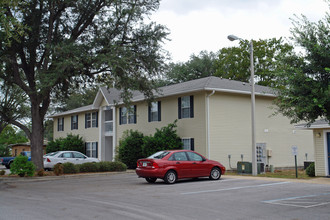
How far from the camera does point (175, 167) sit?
15.7 meters

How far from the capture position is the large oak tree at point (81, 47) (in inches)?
723

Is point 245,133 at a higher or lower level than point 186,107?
lower

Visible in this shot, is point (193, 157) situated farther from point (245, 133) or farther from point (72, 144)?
point (72, 144)

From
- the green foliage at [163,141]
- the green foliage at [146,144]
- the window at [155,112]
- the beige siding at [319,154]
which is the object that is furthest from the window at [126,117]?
the beige siding at [319,154]

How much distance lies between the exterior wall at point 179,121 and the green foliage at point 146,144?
29.4 inches

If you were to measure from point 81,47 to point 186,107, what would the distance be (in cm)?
848

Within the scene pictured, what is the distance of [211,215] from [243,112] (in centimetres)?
1656

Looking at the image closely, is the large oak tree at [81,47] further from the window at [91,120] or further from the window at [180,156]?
the window at [91,120]

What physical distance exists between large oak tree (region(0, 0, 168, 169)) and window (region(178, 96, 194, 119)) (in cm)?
350

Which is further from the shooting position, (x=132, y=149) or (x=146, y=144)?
(x=132, y=149)

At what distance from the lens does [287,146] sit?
2634 centimetres

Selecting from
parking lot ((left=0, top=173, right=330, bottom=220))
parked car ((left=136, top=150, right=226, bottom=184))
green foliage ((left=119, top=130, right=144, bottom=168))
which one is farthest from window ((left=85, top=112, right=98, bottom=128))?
parking lot ((left=0, top=173, right=330, bottom=220))

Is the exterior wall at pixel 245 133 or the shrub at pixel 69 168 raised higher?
the exterior wall at pixel 245 133

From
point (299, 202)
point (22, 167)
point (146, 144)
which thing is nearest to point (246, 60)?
point (146, 144)
